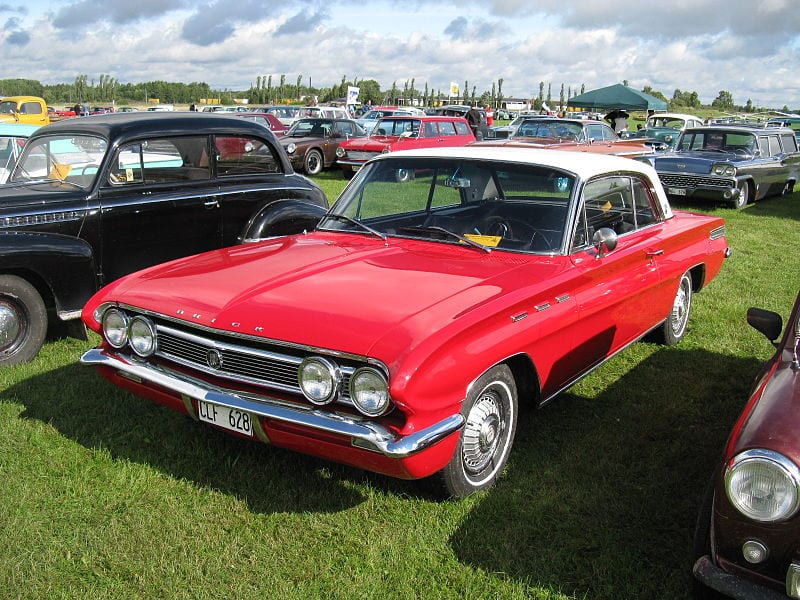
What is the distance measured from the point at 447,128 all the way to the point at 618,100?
11.5 meters

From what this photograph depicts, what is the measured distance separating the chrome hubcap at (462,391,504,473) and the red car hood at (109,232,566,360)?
0.48 m

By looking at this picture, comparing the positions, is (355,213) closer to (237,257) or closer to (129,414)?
(237,257)

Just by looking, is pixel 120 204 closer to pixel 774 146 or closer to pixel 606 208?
pixel 606 208

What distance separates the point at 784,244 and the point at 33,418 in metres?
9.78

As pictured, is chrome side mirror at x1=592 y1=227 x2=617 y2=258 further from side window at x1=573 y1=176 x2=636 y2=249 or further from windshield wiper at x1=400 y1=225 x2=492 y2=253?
windshield wiper at x1=400 y1=225 x2=492 y2=253

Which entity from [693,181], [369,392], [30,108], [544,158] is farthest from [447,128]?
[369,392]

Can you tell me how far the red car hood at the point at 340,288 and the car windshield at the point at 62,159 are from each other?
2052 mm

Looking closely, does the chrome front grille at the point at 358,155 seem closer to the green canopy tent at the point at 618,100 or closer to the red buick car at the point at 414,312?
the red buick car at the point at 414,312

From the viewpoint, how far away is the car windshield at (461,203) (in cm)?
418

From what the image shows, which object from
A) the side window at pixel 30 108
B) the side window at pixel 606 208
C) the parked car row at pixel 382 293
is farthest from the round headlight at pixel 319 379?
the side window at pixel 30 108

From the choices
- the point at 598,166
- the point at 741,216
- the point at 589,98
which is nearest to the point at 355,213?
the point at 598,166

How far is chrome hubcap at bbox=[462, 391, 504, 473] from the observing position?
339 cm

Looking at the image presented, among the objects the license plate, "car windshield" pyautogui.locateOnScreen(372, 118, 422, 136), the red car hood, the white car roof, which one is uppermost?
the white car roof

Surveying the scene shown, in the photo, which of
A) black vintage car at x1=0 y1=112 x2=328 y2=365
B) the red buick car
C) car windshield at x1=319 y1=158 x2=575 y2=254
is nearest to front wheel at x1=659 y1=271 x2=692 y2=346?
the red buick car
